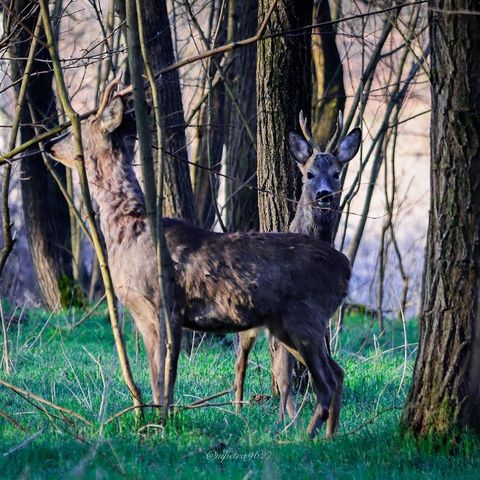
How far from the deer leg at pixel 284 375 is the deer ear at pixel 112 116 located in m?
1.94

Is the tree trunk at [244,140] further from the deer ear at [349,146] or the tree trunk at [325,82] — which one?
the deer ear at [349,146]

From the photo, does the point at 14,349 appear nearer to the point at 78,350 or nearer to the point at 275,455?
the point at 78,350

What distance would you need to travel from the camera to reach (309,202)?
8164 mm

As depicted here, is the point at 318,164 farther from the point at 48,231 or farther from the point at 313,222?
the point at 48,231

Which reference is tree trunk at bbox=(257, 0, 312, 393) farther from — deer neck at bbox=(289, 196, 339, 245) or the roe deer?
the roe deer

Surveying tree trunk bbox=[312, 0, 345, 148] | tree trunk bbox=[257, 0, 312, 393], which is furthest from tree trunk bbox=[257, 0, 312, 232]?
tree trunk bbox=[312, 0, 345, 148]

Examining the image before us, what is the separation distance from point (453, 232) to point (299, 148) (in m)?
3.12

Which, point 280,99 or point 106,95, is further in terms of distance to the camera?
point 280,99

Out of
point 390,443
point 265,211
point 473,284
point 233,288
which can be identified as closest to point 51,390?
point 233,288

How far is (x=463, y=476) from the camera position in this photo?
5.01 m

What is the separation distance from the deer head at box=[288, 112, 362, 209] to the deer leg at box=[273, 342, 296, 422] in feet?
4.08

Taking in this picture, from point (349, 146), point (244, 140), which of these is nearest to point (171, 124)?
point (244, 140)

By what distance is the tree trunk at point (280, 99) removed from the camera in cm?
821

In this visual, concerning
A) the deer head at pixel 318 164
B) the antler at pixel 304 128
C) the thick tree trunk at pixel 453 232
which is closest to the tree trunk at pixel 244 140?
the deer head at pixel 318 164
